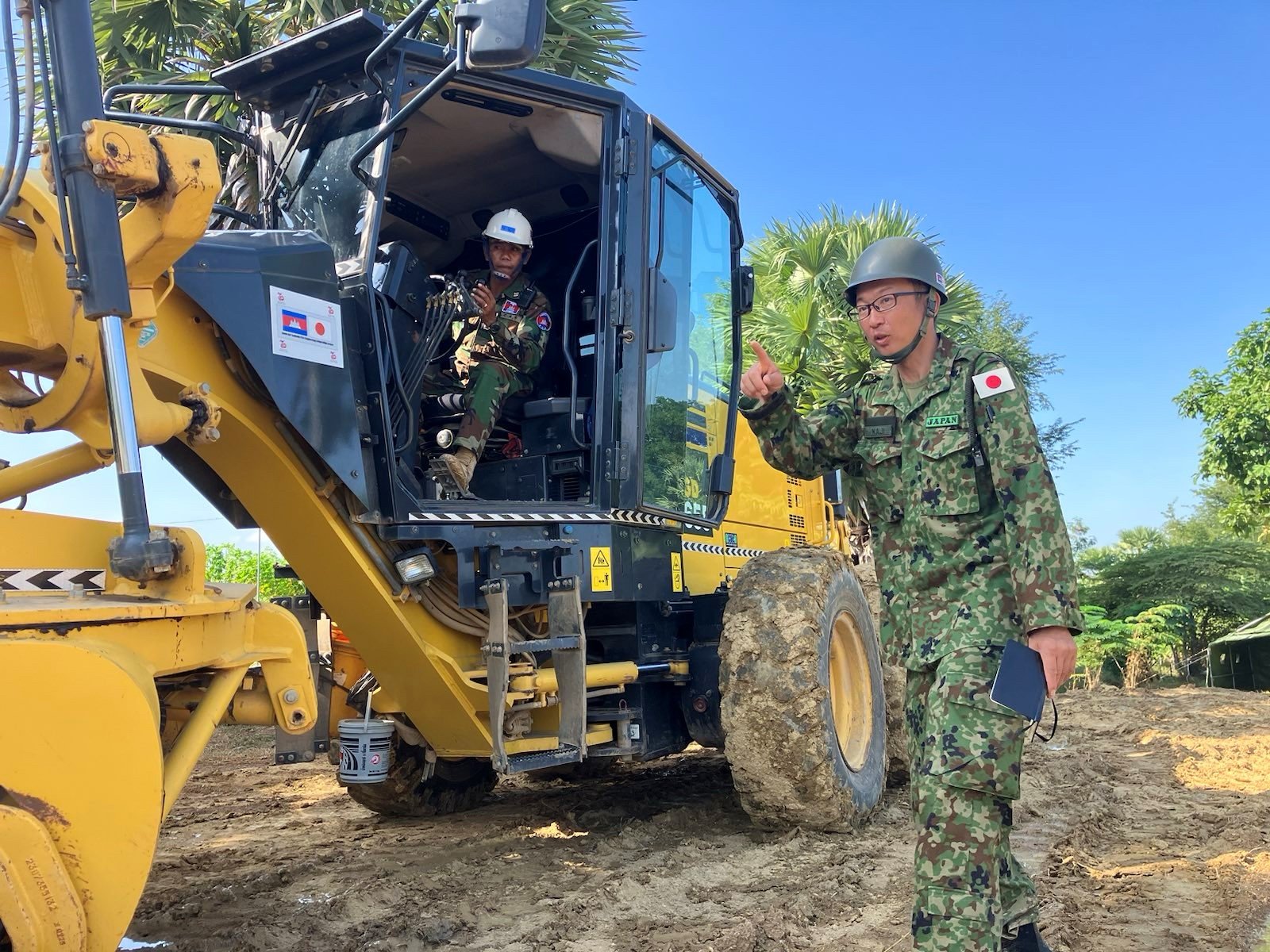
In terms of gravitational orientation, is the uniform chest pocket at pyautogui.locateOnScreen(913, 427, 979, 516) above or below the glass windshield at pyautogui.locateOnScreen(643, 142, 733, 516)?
below

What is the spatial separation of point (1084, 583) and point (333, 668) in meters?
16.4

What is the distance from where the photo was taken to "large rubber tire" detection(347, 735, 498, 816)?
504cm

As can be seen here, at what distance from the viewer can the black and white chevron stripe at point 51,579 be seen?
2406 millimetres

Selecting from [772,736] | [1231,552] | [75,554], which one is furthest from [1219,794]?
[1231,552]

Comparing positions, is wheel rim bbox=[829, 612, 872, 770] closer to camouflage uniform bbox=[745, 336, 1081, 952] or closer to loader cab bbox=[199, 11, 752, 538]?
loader cab bbox=[199, 11, 752, 538]

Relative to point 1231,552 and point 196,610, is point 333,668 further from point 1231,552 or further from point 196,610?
point 1231,552

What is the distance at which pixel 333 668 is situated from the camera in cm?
425

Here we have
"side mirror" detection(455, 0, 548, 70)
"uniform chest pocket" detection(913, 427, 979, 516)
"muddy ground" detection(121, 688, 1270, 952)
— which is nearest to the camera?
"side mirror" detection(455, 0, 548, 70)

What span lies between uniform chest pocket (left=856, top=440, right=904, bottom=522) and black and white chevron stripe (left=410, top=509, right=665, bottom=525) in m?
1.35

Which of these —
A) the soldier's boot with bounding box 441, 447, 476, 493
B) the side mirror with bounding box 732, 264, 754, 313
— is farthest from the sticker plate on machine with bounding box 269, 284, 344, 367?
the side mirror with bounding box 732, 264, 754, 313

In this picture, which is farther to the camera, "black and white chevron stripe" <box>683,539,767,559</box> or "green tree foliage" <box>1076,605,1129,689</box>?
"green tree foliage" <box>1076,605,1129,689</box>

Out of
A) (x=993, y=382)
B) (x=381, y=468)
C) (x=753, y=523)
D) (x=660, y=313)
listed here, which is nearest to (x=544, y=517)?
(x=381, y=468)

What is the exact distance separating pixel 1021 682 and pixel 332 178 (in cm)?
301

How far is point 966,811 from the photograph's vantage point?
101 inches
